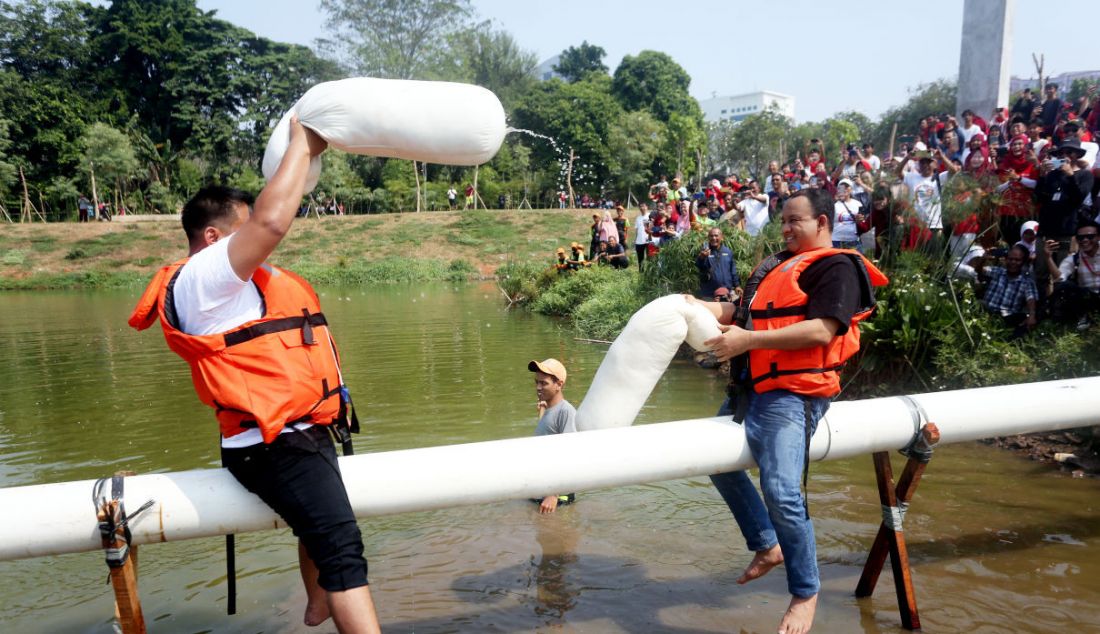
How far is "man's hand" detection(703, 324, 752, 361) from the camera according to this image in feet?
10.6

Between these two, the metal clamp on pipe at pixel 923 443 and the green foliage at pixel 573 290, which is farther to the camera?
the green foliage at pixel 573 290

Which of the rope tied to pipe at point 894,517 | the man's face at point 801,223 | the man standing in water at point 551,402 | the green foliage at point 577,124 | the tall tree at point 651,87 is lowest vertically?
the rope tied to pipe at point 894,517

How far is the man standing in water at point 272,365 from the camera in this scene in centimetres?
243

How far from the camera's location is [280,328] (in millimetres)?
2561

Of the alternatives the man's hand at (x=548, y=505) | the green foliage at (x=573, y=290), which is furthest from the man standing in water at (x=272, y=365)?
the green foliage at (x=573, y=290)

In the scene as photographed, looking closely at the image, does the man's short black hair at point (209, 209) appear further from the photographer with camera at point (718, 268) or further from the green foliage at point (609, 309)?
the green foliage at point (609, 309)

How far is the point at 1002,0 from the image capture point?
12688 mm

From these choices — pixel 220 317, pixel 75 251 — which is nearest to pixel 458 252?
pixel 75 251

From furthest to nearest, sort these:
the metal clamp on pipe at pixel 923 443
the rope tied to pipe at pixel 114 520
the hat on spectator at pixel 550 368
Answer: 1. the hat on spectator at pixel 550 368
2. the metal clamp on pipe at pixel 923 443
3. the rope tied to pipe at pixel 114 520

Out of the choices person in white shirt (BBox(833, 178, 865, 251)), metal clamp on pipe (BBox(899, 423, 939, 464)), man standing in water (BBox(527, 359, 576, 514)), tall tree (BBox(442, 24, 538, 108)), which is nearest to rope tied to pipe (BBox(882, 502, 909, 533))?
metal clamp on pipe (BBox(899, 423, 939, 464))

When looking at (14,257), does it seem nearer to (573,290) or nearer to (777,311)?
(573,290)

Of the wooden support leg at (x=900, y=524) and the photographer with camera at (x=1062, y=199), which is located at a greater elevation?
the photographer with camera at (x=1062, y=199)

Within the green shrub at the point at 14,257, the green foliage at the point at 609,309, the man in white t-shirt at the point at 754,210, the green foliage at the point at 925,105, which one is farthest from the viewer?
the green foliage at the point at 925,105

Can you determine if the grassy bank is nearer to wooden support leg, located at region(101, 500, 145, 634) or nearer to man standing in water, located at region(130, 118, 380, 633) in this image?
wooden support leg, located at region(101, 500, 145, 634)
